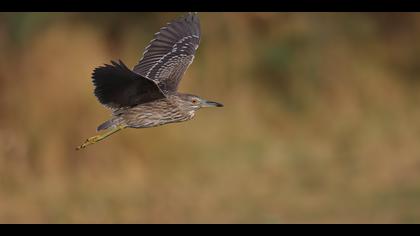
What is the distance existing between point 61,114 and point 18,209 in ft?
4.48

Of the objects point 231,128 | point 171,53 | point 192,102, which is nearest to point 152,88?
point 192,102

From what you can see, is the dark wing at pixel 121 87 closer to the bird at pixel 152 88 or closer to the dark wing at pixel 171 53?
the bird at pixel 152 88

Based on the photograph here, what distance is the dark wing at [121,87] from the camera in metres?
8.95

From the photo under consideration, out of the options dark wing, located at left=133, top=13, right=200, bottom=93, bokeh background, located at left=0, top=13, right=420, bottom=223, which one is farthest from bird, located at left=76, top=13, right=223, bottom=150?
bokeh background, located at left=0, top=13, right=420, bottom=223

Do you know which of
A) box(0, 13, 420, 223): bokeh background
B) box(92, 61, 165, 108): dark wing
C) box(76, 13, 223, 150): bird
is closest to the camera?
box(92, 61, 165, 108): dark wing

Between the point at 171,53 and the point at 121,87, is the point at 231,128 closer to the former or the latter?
the point at 171,53

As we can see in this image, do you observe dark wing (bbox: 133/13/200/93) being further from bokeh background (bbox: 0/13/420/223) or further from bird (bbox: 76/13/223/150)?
bokeh background (bbox: 0/13/420/223)

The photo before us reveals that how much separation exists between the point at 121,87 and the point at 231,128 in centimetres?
727

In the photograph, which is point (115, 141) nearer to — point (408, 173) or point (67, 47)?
point (67, 47)

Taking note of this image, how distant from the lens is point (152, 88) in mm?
9242

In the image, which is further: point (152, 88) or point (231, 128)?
point (231, 128)

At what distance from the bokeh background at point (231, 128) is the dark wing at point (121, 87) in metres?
6.11

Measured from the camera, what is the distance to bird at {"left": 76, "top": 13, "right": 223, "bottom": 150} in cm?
908

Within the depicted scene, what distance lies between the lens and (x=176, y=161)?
16.3 metres
